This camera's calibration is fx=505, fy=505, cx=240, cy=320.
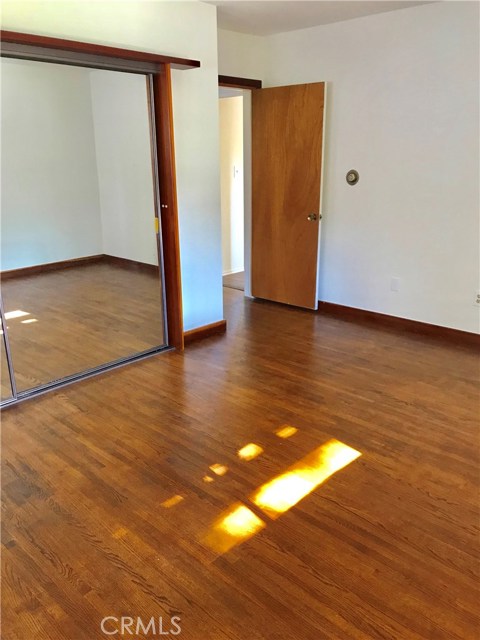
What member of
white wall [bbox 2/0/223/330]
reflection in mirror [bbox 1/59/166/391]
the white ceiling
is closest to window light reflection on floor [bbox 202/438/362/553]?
reflection in mirror [bbox 1/59/166/391]

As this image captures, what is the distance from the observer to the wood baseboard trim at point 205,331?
168 inches

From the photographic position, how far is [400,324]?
14.9 ft

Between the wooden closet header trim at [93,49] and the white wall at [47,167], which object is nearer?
the wooden closet header trim at [93,49]

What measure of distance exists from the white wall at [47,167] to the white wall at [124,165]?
7 centimetres

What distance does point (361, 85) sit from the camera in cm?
432

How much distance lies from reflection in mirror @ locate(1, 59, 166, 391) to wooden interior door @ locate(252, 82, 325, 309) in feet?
4.86

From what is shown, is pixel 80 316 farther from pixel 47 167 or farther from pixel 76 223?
pixel 47 167

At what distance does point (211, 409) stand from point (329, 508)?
43.0 inches

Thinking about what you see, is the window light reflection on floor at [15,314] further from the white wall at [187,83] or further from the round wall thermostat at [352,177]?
the round wall thermostat at [352,177]

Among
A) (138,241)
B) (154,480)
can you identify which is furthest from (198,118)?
(154,480)

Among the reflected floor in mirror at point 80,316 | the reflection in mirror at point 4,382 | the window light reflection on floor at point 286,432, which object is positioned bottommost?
the window light reflection on floor at point 286,432

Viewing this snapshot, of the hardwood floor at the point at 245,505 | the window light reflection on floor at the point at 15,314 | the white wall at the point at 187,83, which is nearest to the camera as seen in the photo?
the hardwood floor at the point at 245,505

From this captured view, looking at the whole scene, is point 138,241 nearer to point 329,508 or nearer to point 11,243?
point 11,243

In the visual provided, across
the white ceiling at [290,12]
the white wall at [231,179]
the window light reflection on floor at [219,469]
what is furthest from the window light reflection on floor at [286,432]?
the white wall at [231,179]
